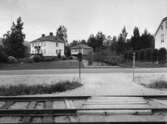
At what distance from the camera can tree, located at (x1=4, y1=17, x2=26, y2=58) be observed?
155ft

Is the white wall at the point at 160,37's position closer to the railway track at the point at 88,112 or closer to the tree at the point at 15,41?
the tree at the point at 15,41

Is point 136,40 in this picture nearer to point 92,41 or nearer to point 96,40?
point 96,40

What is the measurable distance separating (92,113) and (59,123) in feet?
3.89

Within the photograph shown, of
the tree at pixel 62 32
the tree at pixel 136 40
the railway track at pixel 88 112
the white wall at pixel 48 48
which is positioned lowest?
the railway track at pixel 88 112

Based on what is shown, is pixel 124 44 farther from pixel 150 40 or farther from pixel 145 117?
pixel 145 117

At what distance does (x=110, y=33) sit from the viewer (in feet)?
310

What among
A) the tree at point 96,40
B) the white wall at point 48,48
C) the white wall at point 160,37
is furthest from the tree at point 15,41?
the tree at point 96,40

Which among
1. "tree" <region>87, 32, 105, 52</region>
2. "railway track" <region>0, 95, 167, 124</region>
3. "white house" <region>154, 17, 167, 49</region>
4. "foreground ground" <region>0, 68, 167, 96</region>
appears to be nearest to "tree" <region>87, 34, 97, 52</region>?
"tree" <region>87, 32, 105, 52</region>

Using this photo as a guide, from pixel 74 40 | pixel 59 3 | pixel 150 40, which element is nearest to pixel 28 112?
pixel 59 3

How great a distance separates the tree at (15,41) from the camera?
47281 mm

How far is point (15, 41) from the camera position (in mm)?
48125

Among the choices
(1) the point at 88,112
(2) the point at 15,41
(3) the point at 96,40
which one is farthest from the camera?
(3) the point at 96,40

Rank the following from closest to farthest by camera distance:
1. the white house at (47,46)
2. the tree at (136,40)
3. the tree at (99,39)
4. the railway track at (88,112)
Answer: the railway track at (88,112) < the white house at (47,46) < the tree at (136,40) < the tree at (99,39)

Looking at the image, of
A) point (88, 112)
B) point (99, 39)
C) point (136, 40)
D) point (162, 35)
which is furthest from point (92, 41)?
point (88, 112)
